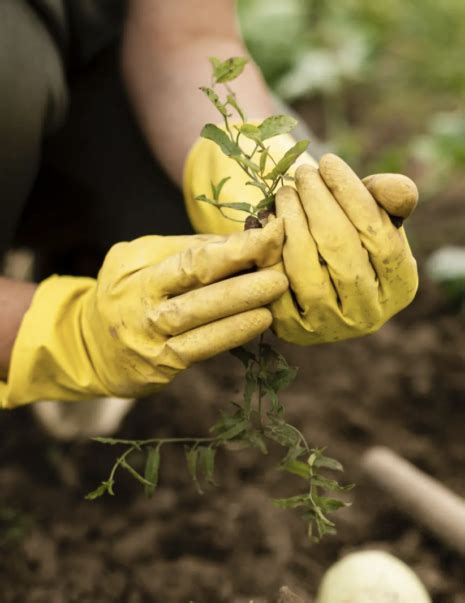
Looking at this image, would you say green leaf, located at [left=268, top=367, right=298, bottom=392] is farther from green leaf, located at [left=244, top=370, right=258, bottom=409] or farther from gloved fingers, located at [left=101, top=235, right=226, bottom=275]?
gloved fingers, located at [left=101, top=235, right=226, bottom=275]

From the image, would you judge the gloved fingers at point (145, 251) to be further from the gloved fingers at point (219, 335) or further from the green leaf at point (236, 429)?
the green leaf at point (236, 429)

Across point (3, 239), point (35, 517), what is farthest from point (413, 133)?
point (35, 517)

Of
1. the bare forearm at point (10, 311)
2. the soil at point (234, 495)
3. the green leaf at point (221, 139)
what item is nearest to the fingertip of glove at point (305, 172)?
the green leaf at point (221, 139)

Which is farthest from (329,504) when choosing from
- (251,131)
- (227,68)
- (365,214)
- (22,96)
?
(22,96)

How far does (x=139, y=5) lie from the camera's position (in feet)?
6.09

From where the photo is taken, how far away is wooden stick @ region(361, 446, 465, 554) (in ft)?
5.12

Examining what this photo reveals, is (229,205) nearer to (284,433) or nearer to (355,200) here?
(355,200)

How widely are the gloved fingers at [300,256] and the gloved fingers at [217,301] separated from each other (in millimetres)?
26

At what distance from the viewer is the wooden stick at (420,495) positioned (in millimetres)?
1561

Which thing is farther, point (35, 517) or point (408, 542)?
point (35, 517)

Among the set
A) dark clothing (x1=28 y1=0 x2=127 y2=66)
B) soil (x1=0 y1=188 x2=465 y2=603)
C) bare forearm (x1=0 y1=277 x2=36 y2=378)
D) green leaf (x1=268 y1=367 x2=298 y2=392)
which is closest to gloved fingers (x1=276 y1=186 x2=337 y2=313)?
green leaf (x1=268 y1=367 x2=298 y2=392)

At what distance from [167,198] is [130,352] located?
→ 33.0 inches

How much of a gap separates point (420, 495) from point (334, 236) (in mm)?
716

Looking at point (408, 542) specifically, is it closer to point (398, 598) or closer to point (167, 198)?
point (398, 598)
